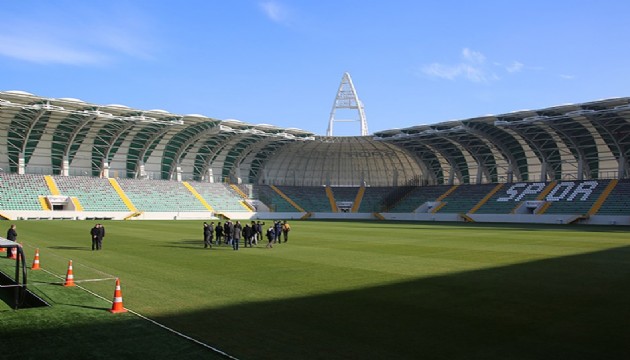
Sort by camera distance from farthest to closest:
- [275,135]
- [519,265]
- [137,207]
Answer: [275,135] < [137,207] < [519,265]

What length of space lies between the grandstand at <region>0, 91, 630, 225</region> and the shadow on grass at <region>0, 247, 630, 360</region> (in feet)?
151

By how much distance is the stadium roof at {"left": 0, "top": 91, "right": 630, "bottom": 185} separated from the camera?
191 ft

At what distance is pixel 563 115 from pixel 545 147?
15.5 meters

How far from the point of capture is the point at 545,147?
226 ft

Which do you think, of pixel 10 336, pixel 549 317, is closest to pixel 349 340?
pixel 549 317

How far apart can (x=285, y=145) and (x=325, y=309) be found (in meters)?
72.3

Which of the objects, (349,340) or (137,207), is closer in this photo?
(349,340)

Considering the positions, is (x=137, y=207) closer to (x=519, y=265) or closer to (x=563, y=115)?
(x=563, y=115)

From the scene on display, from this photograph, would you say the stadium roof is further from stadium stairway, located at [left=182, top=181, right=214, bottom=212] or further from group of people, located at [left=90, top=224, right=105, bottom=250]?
group of people, located at [left=90, top=224, right=105, bottom=250]

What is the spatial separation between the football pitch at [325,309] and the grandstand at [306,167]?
138 ft

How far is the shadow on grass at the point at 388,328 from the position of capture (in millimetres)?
8445

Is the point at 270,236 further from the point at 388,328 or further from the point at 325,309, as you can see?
the point at 388,328

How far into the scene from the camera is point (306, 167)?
9156cm

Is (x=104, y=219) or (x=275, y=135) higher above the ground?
(x=275, y=135)
